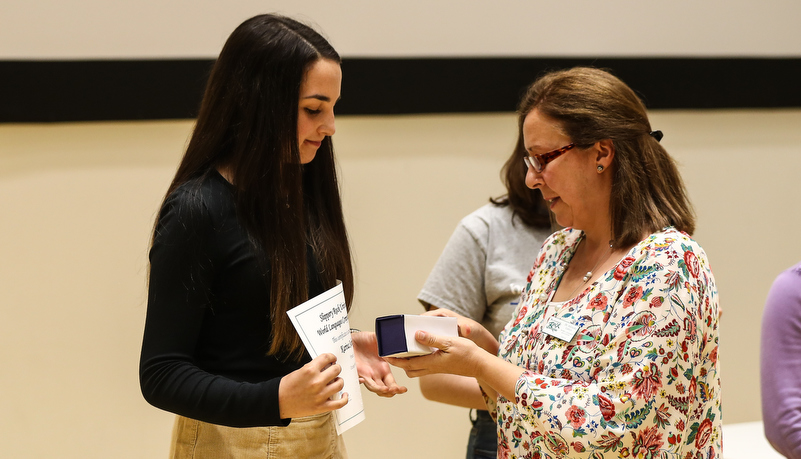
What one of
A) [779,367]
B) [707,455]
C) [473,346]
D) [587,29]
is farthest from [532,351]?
[587,29]

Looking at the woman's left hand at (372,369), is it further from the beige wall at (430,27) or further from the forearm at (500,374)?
the beige wall at (430,27)

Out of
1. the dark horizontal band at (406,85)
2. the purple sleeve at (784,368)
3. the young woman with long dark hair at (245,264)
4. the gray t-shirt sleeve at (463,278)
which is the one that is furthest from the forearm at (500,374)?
the dark horizontal band at (406,85)

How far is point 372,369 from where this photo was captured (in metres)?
1.57

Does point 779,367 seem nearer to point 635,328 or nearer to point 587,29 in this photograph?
point 635,328

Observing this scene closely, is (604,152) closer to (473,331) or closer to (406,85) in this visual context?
(473,331)

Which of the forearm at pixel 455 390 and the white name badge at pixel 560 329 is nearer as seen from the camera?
the white name badge at pixel 560 329

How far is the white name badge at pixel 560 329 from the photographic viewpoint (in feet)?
4.40

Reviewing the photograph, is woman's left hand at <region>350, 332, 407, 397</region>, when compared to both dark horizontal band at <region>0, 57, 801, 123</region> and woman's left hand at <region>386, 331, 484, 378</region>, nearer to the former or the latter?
woman's left hand at <region>386, 331, 484, 378</region>

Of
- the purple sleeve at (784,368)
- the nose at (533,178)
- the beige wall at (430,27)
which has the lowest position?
the purple sleeve at (784,368)

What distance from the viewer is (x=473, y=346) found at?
4.67 feet

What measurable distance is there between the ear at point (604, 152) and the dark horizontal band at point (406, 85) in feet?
4.54

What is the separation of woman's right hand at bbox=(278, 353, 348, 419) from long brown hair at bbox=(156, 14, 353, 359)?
0.12m

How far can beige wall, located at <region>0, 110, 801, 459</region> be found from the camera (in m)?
2.45

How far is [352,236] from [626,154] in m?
1.53
